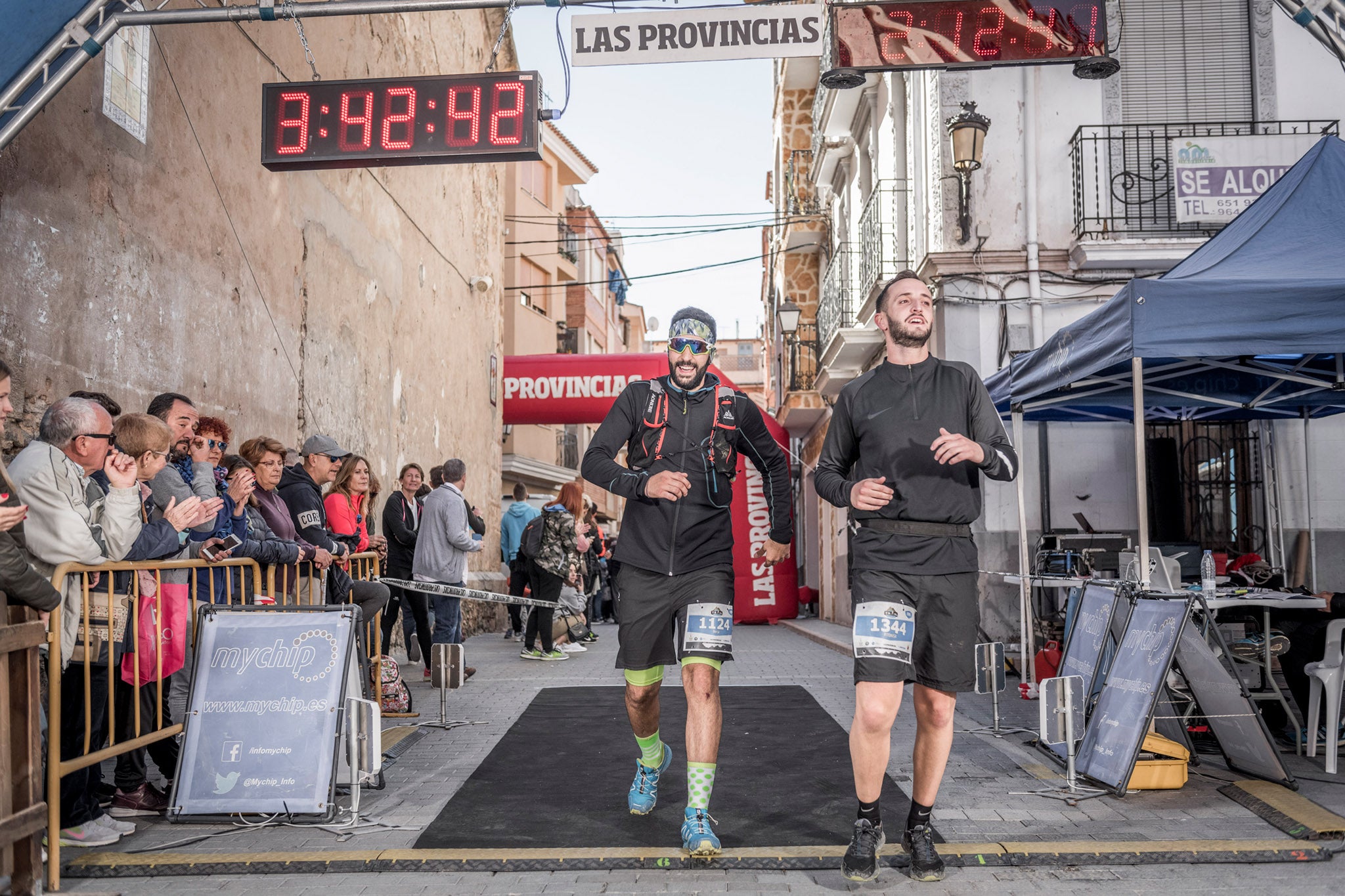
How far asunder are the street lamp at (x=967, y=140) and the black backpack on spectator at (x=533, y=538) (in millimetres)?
5452

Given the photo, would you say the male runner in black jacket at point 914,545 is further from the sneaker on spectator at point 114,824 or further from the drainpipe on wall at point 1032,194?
the drainpipe on wall at point 1032,194

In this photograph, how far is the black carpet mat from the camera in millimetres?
4773

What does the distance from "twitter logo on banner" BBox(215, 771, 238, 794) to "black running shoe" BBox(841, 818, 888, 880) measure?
100 inches

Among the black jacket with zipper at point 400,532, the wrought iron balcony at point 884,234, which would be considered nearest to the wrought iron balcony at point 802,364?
the wrought iron balcony at point 884,234

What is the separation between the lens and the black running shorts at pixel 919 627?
4.19 metres

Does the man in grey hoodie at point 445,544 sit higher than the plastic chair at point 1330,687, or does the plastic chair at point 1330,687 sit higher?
the man in grey hoodie at point 445,544

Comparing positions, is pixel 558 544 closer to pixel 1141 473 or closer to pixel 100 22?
pixel 1141 473

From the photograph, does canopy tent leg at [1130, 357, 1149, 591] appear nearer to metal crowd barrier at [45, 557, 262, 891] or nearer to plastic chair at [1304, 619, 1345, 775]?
plastic chair at [1304, 619, 1345, 775]

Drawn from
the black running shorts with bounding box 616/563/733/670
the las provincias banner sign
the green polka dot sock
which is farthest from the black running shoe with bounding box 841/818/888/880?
the las provincias banner sign

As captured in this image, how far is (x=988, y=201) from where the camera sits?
1202 centimetres

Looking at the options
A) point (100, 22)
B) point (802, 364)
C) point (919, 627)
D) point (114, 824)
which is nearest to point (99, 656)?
point (114, 824)

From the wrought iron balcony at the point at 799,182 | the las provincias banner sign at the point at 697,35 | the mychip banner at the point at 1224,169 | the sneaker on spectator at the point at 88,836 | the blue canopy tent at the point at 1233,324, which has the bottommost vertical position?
the sneaker on spectator at the point at 88,836

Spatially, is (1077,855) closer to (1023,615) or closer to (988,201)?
(1023,615)

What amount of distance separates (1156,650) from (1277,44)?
9306 mm
